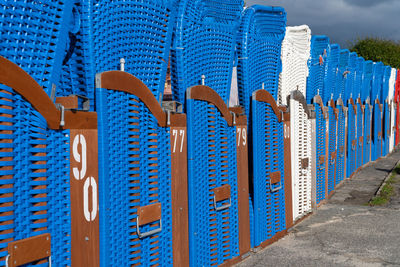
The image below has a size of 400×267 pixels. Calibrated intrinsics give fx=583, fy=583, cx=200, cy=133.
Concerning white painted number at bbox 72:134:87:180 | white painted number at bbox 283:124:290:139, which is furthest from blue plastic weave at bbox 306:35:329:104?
→ white painted number at bbox 72:134:87:180

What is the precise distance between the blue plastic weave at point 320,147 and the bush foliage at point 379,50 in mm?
39494

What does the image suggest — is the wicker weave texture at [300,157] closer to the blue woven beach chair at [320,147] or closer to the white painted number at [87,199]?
the blue woven beach chair at [320,147]

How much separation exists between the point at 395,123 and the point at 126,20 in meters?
22.5

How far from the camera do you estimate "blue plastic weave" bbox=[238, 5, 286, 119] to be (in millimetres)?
6945

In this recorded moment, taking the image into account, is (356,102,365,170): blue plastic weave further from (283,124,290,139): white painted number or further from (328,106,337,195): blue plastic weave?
(283,124,290,139): white painted number

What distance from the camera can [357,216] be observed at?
31.6 ft

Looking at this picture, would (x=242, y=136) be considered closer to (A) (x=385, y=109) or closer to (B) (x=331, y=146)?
(B) (x=331, y=146)

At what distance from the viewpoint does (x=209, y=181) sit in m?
5.83

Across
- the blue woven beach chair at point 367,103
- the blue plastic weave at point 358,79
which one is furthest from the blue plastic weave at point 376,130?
the blue plastic weave at point 358,79

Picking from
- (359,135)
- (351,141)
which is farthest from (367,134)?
(351,141)

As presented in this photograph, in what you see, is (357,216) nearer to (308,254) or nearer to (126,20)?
(308,254)

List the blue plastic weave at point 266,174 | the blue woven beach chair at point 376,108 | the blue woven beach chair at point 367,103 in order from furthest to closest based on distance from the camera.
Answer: the blue woven beach chair at point 376,108 < the blue woven beach chair at point 367,103 < the blue plastic weave at point 266,174

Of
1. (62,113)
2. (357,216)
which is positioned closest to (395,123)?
(357,216)

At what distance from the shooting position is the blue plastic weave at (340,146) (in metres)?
12.7
